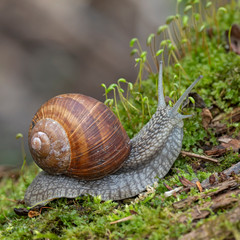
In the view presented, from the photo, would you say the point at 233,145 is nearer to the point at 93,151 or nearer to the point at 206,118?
the point at 206,118

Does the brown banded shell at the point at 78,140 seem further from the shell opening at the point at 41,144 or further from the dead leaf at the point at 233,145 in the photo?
the dead leaf at the point at 233,145

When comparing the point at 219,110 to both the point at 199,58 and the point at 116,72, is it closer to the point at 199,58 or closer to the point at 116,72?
the point at 199,58

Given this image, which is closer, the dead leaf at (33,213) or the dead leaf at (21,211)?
the dead leaf at (33,213)

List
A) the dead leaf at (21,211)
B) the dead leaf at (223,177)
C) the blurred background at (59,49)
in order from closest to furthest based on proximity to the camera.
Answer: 1. the dead leaf at (223,177)
2. the dead leaf at (21,211)
3. the blurred background at (59,49)

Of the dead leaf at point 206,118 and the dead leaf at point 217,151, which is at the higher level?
the dead leaf at point 206,118

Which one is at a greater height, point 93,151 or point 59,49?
point 59,49

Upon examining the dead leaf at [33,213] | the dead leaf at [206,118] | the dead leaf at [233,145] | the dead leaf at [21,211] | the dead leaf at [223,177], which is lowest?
the dead leaf at [21,211]

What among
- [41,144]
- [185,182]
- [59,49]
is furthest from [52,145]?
[59,49]

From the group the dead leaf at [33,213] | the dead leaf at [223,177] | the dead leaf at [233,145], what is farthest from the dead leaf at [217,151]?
the dead leaf at [33,213]
